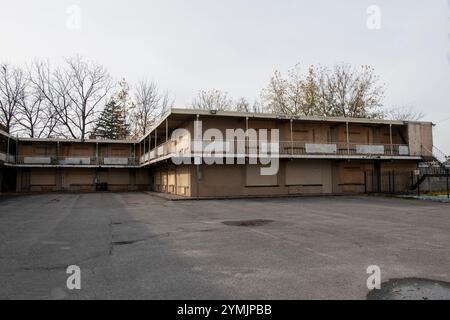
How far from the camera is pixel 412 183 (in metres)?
29.6

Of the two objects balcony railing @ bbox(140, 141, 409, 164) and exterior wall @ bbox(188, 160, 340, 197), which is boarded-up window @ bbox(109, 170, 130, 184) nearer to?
balcony railing @ bbox(140, 141, 409, 164)

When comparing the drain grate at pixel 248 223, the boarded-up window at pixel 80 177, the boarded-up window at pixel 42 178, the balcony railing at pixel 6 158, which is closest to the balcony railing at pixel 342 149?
the drain grate at pixel 248 223

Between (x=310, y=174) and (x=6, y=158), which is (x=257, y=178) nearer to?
(x=310, y=174)

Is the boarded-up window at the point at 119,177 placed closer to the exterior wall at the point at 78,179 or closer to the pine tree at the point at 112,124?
the exterior wall at the point at 78,179

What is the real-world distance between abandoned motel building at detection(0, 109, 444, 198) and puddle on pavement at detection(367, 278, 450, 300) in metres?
18.1

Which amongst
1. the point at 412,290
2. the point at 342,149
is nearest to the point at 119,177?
the point at 342,149

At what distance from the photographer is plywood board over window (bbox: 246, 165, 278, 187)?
25.6m

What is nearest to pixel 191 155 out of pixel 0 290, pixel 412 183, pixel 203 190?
pixel 203 190

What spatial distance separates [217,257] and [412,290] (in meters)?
3.37

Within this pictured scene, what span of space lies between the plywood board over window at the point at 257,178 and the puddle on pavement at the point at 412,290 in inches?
799

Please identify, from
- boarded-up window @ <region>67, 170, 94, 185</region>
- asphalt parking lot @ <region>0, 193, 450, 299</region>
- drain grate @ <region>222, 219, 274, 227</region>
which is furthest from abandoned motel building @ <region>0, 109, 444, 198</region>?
asphalt parking lot @ <region>0, 193, 450, 299</region>

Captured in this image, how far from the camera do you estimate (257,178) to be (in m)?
25.8

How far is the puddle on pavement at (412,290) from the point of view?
14.7 ft
